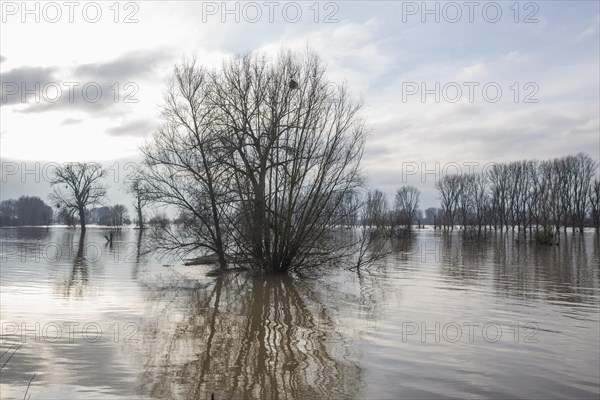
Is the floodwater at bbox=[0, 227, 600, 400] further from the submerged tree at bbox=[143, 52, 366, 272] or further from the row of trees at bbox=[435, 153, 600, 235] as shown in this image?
the row of trees at bbox=[435, 153, 600, 235]

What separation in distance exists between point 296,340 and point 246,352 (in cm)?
129

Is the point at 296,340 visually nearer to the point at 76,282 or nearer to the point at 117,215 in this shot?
the point at 76,282

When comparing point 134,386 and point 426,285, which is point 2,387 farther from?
point 426,285

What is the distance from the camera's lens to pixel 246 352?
8242 millimetres

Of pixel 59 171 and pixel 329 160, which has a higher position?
pixel 59 171

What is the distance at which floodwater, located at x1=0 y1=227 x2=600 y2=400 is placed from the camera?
21.7 feet

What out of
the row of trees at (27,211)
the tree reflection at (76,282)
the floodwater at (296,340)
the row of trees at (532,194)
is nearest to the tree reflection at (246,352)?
the floodwater at (296,340)

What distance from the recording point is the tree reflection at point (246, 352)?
646 centimetres

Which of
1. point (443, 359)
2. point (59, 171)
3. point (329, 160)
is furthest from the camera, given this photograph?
point (59, 171)

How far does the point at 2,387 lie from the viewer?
6.28 meters

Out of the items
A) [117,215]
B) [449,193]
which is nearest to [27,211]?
→ [117,215]

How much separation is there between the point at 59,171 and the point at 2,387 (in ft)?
261

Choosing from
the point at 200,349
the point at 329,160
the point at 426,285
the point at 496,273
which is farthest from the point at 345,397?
the point at 496,273

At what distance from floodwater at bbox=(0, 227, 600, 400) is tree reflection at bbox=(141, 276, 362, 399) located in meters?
0.03
